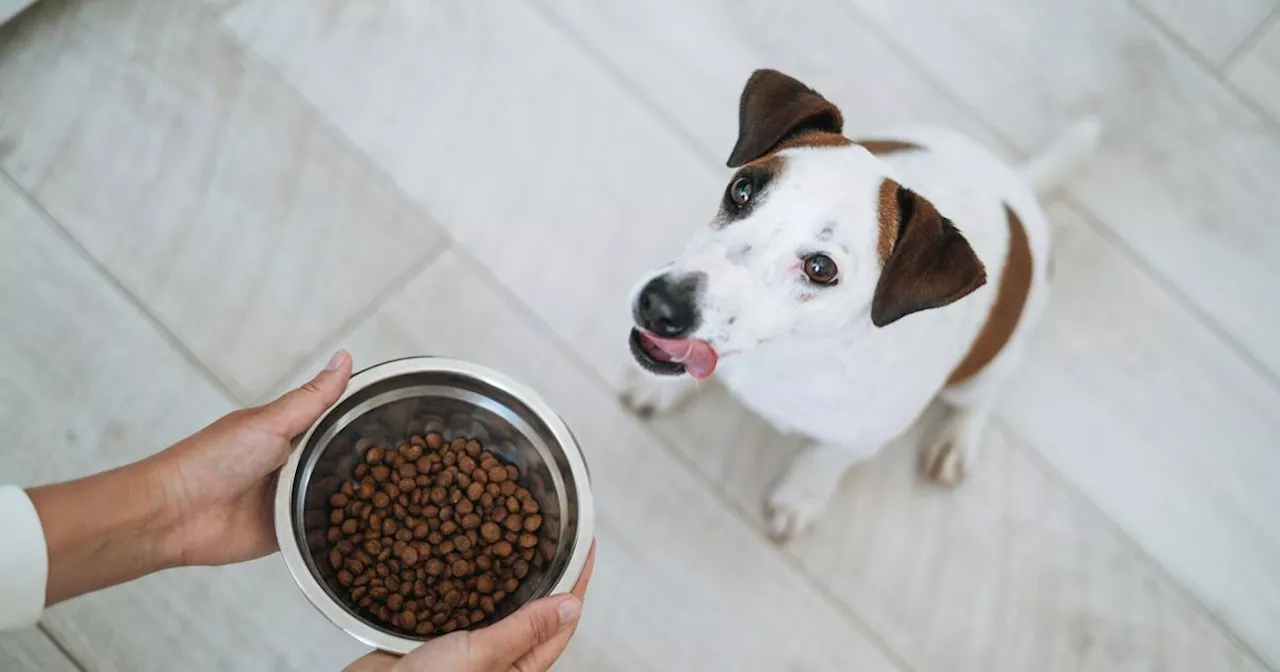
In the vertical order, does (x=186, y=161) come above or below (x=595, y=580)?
above

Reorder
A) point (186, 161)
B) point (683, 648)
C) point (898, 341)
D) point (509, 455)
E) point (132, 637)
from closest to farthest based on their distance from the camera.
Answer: point (898, 341)
point (509, 455)
point (132, 637)
point (683, 648)
point (186, 161)

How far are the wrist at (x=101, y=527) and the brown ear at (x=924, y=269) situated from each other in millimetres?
1144

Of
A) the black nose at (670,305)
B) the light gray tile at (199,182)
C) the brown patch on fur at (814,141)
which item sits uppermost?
the brown patch on fur at (814,141)

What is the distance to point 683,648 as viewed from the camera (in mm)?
2188

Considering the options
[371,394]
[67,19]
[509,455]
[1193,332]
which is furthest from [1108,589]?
[67,19]

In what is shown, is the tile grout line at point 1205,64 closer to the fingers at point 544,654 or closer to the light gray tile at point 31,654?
the fingers at point 544,654

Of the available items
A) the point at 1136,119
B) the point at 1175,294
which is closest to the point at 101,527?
the point at 1175,294

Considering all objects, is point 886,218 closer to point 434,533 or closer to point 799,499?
point 799,499

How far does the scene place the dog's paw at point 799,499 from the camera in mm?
2201

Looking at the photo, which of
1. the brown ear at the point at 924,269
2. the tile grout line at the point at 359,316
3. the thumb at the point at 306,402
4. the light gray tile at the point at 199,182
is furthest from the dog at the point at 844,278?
the light gray tile at the point at 199,182

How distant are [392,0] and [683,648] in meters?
1.73

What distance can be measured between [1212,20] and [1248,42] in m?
0.11

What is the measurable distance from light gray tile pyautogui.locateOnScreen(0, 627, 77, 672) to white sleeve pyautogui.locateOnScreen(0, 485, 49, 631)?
2.48 ft

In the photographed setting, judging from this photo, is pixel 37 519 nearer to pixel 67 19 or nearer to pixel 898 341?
pixel 898 341
